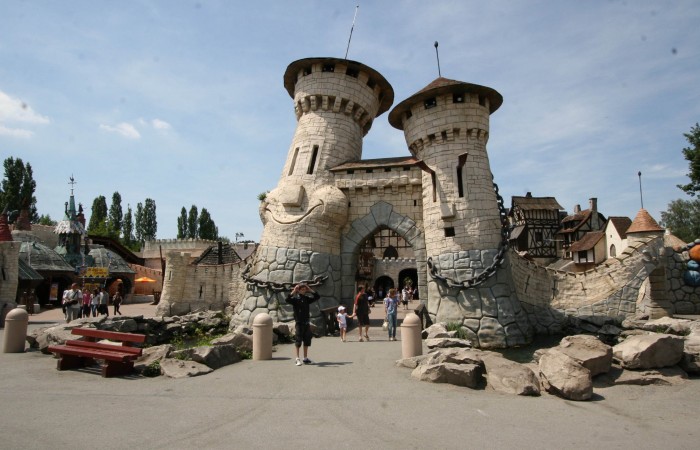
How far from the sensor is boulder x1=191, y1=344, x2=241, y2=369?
8.14 metres

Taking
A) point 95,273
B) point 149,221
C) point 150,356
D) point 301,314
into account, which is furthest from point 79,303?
point 149,221

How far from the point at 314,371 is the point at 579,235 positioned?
39.2m

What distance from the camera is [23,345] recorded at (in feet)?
32.8

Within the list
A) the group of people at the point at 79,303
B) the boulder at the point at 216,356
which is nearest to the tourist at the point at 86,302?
the group of people at the point at 79,303

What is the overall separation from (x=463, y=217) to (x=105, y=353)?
11176 millimetres

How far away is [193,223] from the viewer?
6456cm

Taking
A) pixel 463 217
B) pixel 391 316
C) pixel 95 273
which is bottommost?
pixel 391 316

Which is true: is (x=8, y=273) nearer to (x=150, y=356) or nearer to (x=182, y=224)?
(x=150, y=356)

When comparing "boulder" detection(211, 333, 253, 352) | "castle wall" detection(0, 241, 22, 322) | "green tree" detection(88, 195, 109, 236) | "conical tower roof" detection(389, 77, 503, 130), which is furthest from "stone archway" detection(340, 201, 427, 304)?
"green tree" detection(88, 195, 109, 236)

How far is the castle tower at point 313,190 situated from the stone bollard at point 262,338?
533 centimetres

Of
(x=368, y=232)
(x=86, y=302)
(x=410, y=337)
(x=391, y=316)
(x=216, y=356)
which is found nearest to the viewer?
(x=216, y=356)

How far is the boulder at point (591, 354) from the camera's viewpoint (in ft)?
23.1

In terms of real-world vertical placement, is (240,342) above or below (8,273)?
below

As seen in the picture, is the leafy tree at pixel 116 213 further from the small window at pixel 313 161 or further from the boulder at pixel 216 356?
the boulder at pixel 216 356
